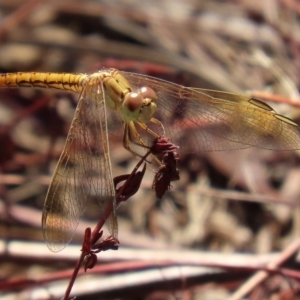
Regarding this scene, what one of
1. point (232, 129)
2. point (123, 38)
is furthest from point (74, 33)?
point (232, 129)

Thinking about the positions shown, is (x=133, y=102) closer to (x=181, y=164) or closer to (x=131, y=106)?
(x=131, y=106)

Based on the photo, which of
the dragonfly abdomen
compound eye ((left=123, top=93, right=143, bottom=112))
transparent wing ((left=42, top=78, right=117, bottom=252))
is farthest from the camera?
the dragonfly abdomen

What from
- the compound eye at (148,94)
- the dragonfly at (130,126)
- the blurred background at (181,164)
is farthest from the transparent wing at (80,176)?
the blurred background at (181,164)

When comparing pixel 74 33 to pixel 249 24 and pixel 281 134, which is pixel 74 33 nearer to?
pixel 249 24

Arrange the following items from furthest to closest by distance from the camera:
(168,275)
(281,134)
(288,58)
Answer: (288,58) < (168,275) < (281,134)

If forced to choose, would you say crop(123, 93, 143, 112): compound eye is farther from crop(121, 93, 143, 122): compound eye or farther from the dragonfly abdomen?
the dragonfly abdomen

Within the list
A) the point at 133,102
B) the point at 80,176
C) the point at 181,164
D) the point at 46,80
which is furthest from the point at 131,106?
the point at 181,164

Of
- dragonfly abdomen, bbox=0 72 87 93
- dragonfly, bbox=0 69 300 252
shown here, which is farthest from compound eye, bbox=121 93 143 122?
dragonfly abdomen, bbox=0 72 87 93
